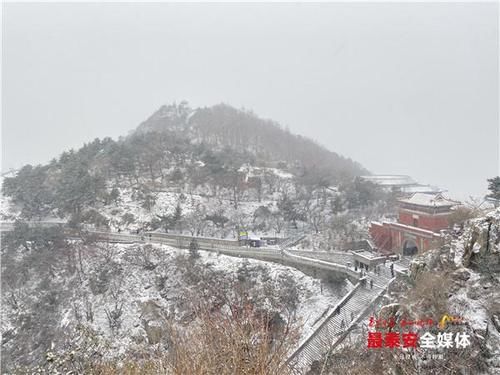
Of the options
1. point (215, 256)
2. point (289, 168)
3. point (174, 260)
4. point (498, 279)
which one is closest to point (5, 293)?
point (174, 260)

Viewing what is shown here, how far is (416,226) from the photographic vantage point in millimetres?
17156

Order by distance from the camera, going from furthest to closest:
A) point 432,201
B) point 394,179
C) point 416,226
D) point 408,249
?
point 394,179 → point 408,249 → point 416,226 → point 432,201

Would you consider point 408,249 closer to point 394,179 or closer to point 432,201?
point 432,201

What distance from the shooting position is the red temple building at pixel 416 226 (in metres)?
16.2

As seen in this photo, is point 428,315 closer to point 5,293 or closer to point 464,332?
point 464,332

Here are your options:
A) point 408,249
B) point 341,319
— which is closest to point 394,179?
point 408,249

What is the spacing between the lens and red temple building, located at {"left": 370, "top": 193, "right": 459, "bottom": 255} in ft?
53.1

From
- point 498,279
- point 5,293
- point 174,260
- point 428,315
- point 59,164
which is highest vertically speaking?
point 59,164

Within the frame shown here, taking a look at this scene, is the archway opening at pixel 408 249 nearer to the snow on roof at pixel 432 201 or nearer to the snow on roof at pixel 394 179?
the snow on roof at pixel 432 201

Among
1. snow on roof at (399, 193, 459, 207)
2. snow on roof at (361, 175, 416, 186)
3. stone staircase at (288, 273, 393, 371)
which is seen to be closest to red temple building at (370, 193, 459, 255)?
snow on roof at (399, 193, 459, 207)

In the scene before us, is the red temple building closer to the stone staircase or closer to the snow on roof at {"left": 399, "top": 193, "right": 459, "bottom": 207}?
the snow on roof at {"left": 399, "top": 193, "right": 459, "bottom": 207}

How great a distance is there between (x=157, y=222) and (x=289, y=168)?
62.3ft

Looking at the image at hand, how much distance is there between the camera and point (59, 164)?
2983 centimetres

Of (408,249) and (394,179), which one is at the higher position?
(394,179)
